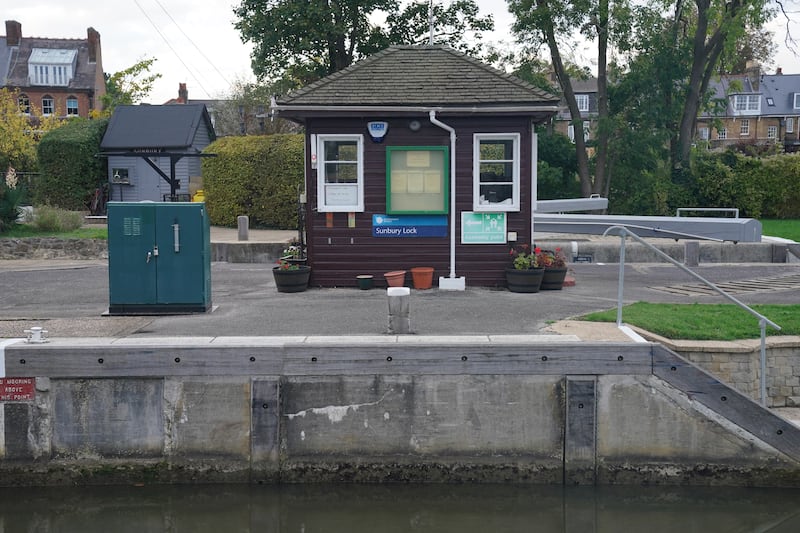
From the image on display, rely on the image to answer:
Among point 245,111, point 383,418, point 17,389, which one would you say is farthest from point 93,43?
point 383,418

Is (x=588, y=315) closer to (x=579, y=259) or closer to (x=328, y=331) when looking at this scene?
(x=328, y=331)

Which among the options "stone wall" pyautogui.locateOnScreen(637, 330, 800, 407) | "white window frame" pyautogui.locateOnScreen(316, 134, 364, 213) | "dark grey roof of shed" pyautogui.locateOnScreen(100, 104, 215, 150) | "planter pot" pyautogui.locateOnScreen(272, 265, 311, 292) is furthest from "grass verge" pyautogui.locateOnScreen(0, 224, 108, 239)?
"stone wall" pyautogui.locateOnScreen(637, 330, 800, 407)

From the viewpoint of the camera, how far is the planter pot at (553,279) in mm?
14977

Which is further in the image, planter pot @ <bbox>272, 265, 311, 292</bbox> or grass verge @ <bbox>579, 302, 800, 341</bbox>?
planter pot @ <bbox>272, 265, 311, 292</bbox>

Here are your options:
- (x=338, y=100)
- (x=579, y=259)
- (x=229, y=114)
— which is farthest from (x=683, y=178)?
(x=229, y=114)

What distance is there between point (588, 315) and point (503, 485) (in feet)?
10.0

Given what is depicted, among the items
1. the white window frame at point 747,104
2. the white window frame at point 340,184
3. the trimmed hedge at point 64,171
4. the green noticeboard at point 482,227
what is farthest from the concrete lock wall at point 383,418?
the white window frame at point 747,104

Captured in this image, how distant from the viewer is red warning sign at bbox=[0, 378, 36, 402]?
9789 millimetres

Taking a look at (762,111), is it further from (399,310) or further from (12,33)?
(399,310)

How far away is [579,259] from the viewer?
20.2 m

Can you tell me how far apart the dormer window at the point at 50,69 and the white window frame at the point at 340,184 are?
52495 millimetres

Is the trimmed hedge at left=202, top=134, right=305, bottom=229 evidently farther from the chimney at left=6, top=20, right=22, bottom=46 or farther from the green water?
the chimney at left=6, top=20, right=22, bottom=46

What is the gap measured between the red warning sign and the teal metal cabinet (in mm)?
2837

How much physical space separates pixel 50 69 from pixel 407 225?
53937 mm
